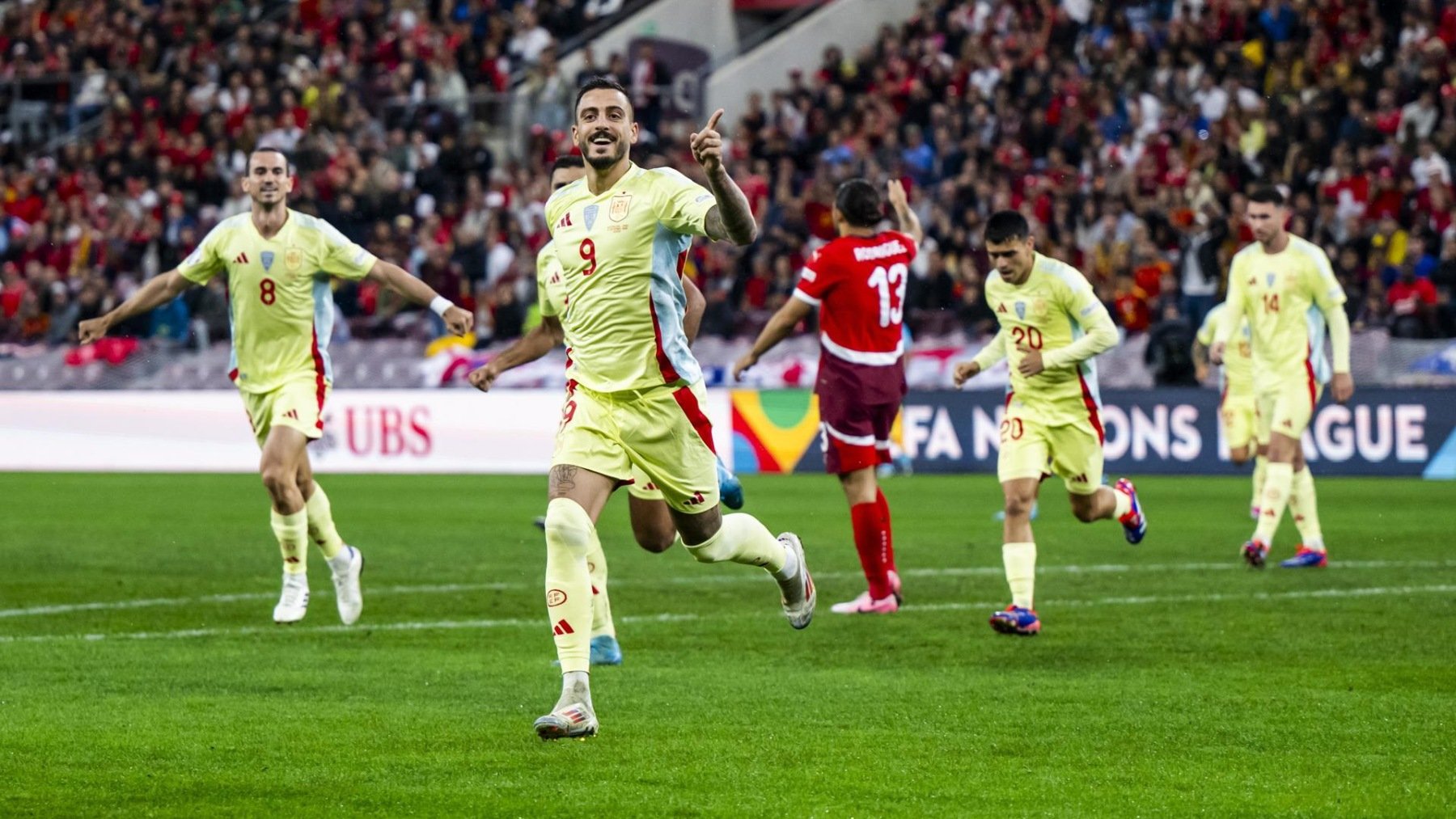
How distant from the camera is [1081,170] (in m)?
25.0

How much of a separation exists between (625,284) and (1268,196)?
22.8 feet

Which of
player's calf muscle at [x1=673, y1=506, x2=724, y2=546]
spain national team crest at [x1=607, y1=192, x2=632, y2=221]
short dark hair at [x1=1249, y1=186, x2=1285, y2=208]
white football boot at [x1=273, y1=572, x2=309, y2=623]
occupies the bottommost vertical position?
white football boot at [x1=273, y1=572, x2=309, y2=623]

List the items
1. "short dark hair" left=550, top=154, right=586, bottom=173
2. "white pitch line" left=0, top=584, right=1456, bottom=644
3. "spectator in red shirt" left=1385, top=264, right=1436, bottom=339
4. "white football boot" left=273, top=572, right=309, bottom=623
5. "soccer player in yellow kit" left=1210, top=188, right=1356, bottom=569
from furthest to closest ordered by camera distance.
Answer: "spectator in red shirt" left=1385, top=264, right=1436, bottom=339 → "soccer player in yellow kit" left=1210, top=188, right=1356, bottom=569 → "white football boot" left=273, top=572, right=309, bottom=623 → "white pitch line" left=0, top=584, right=1456, bottom=644 → "short dark hair" left=550, top=154, right=586, bottom=173

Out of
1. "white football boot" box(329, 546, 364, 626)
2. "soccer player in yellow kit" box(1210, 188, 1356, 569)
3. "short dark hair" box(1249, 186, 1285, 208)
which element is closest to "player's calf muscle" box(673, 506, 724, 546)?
"white football boot" box(329, 546, 364, 626)

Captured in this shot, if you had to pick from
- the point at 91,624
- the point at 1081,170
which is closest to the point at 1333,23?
the point at 1081,170

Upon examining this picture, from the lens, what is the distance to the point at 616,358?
7156 mm

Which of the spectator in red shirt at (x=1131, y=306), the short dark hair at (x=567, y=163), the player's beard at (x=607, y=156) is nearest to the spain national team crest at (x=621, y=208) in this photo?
the player's beard at (x=607, y=156)

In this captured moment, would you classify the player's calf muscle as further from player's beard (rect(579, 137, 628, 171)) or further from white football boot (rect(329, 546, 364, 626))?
white football boot (rect(329, 546, 364, 626))

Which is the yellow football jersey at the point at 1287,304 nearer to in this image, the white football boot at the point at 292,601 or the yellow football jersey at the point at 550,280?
the white football boot at the point at 292,601

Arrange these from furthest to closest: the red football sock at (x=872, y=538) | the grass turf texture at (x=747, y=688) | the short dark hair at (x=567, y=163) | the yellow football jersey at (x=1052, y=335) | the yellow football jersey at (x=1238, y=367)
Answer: the yellow football jersey at (x=1238, y=367), the red football sock at (x=872, y=538), the yellow football jersey at (x=1052, y=335), the short dark hair at (x=567, y=163), the grass turf texture at (x=747, y=688)

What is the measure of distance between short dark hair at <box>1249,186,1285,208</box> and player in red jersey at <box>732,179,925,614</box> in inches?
123

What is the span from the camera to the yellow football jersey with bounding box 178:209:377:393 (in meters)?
10.8

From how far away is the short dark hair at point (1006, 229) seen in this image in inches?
396

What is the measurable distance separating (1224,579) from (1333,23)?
48.2 ft
